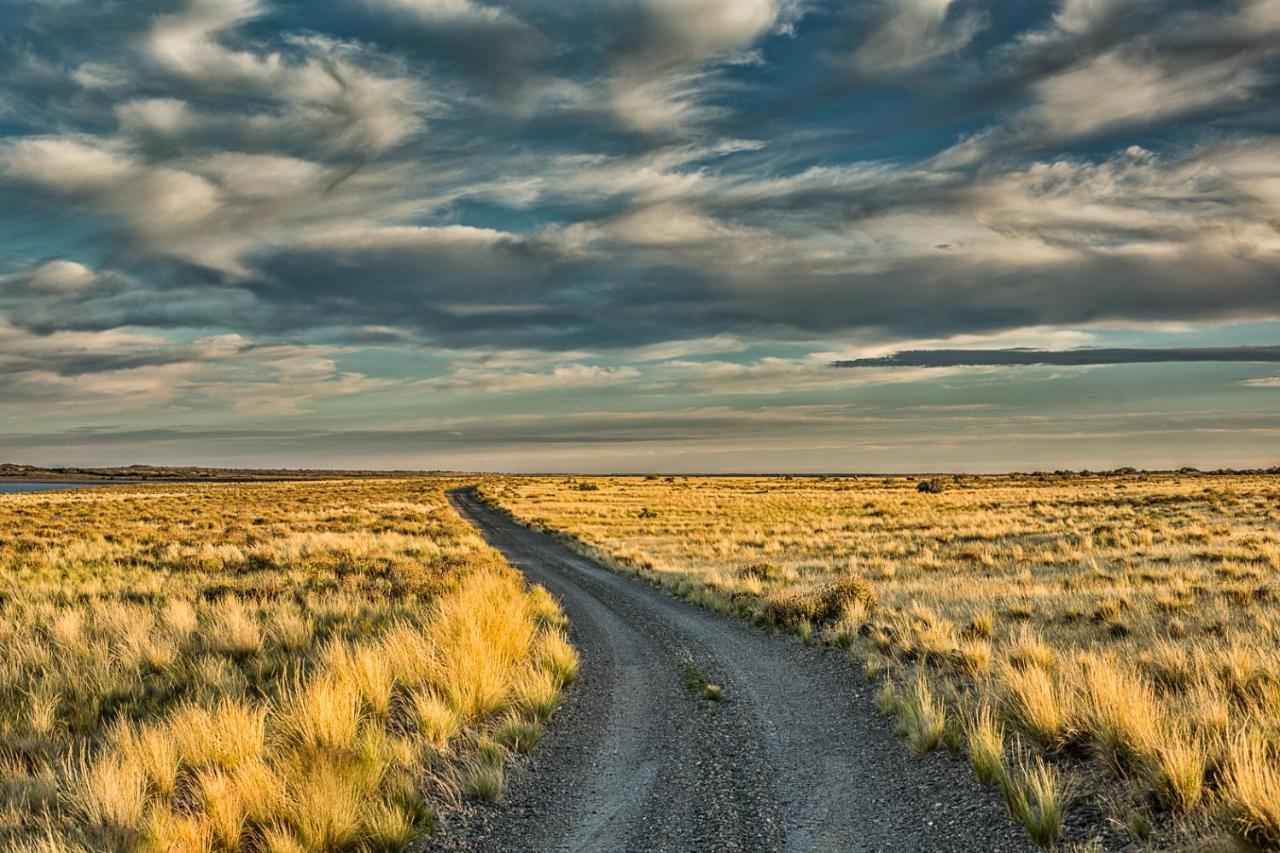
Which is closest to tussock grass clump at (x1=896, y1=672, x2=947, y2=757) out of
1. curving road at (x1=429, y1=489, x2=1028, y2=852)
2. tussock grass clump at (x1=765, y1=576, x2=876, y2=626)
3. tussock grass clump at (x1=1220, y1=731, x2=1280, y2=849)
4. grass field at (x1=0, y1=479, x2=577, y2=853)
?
curving road at (x1=429, y1=489, x2=1028, y2=852)

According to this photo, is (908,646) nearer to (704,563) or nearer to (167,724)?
(167,724)

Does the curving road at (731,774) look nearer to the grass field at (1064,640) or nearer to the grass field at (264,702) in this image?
the grass field at (1064,640)

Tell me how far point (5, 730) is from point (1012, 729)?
11.5 m

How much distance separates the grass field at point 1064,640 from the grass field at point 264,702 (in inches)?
193

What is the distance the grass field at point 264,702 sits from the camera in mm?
6383

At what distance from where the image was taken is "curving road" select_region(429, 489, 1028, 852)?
22.0 feet

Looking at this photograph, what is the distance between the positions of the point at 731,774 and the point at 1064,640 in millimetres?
8477

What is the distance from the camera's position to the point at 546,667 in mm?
12133

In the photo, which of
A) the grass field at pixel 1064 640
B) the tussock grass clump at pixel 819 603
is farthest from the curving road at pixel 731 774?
the tussock grass clump at pixel 819 603

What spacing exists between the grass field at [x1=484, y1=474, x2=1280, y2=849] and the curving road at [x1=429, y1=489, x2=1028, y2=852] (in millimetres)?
485

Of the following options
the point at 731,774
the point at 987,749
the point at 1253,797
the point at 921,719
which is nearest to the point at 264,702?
the point at 731,774

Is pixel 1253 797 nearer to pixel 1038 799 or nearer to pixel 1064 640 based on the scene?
pixel 1038 799

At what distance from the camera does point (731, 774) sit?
8.15 metres

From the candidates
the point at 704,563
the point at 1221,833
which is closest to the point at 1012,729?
the point at 1221,833
